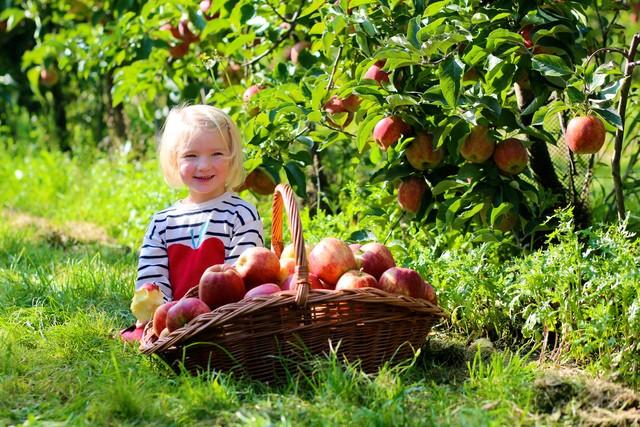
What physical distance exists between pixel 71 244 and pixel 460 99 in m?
2.46

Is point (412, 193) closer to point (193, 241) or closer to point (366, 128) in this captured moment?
point (366, 128)

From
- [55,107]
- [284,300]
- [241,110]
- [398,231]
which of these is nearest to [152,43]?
[241,110]

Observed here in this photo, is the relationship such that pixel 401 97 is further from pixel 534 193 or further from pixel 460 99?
pixel 534 193

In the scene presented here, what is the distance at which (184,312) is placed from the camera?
7.65 ft

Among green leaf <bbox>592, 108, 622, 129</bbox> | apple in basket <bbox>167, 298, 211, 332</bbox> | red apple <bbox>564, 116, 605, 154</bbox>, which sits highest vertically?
green leaf <bbox>592, 108, 622, 129</bbox>

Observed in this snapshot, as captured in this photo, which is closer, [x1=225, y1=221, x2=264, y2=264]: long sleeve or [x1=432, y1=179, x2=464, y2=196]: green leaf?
[x1=225, y1=221, x2=264, y2=264]: long sleeve

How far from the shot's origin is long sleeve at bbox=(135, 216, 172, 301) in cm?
288

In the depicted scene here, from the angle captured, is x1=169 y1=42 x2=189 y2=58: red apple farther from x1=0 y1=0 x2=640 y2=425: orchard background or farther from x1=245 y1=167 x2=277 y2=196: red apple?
x1=245 y1=167 x2=277 y2=196: red apple

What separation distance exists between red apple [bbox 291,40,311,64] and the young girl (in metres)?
0.79

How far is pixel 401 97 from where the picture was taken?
9.07 feet

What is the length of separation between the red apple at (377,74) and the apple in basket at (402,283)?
0.75 metres

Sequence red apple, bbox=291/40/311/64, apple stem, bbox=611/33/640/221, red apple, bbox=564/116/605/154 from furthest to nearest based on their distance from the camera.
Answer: red apple, bbox=291/40/311/64 < apple stem, bbox=611/33/640/221 < red apple, bbox=564/116/605/154

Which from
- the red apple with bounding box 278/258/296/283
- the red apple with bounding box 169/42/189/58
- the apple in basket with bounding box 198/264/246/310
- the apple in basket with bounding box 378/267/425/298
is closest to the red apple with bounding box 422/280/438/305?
the apple in basket with bounding box 378/267/425/298

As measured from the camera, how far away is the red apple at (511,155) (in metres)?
2.80
